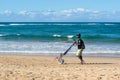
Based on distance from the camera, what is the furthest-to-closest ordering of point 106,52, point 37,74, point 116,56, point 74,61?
point 106,52
point 116,56
point 74,61
point 37,74

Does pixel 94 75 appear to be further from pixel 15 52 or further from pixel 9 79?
pixel 15 52

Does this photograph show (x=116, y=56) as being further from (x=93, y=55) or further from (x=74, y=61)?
(x=74, y=61)

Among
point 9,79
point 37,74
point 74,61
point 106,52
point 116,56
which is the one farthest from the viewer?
point 106,52

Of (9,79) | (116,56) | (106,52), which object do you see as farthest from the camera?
(106,52)

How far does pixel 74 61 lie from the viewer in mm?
17109

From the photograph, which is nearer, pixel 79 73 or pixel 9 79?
pixel 9 79

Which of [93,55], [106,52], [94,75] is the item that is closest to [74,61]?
[93,55]

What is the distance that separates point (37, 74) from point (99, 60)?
23.1 ft

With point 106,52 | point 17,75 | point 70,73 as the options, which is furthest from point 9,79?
point 106,52

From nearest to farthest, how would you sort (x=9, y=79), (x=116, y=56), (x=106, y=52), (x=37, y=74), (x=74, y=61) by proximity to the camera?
(x=9, y=79) < (x=37, y=74) < (x=74, y=61) < (x=116, y=56) < (x=106, y=52)

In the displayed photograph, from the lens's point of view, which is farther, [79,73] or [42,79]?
[79,73]

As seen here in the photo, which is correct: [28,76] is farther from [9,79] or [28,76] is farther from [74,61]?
[74,61]

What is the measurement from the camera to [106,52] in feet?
69.5

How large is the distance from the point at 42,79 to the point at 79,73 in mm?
1649
